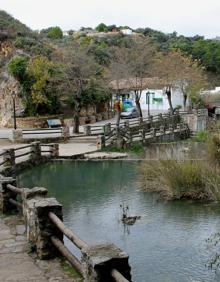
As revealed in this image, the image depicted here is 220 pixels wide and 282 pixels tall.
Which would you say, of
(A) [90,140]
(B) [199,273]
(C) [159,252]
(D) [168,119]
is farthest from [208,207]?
(D) [168,119]

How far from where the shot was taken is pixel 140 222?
13094mm

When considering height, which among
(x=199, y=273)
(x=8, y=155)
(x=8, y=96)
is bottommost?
(x=199, y=273)

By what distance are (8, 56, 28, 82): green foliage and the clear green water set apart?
1543cm

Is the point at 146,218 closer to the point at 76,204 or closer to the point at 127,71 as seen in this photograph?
the point at 76,204

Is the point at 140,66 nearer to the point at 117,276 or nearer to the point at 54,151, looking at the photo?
the point at 54,151

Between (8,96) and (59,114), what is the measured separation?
12.7 feet

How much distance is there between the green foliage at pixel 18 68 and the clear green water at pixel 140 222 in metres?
15.4

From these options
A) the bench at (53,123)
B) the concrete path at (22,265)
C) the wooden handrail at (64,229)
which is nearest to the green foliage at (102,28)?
the bench at (53,123)

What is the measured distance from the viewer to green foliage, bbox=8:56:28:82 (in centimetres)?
3506

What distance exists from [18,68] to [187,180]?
22.6 metres

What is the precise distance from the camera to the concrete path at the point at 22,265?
7.40 metres

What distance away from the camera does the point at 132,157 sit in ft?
80.7

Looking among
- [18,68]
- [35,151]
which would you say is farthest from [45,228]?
[18,68]

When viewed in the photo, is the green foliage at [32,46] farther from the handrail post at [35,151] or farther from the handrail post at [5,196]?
the handrail post at [5,196]
